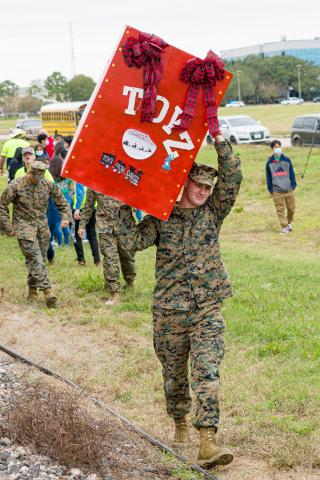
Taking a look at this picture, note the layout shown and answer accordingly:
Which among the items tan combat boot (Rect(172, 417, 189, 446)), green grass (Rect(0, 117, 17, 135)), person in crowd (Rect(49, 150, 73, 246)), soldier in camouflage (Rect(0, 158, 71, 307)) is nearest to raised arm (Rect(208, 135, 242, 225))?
tan combat boot (Rect(172, 417, 189, 446))

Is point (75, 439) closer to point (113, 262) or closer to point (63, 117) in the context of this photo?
point (113, 262)

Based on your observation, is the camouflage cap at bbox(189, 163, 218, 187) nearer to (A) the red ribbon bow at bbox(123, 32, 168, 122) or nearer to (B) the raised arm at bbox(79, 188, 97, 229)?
(A) the red ribbon bow at bbox(123, 32, 168, 122)

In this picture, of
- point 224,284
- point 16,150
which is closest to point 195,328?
point 224,284

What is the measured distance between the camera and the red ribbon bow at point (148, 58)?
17.3 ft

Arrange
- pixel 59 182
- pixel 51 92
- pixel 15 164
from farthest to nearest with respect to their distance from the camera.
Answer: pixel 51 92
pixel 15 164
pixel 59 182

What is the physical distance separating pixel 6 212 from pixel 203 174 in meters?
5.34

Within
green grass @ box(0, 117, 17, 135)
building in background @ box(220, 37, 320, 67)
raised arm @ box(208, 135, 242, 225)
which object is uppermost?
building in background @ box(220, 37, 320, 67)

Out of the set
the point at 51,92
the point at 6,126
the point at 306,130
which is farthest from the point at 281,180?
the point at 51,92

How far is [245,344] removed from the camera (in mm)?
8578

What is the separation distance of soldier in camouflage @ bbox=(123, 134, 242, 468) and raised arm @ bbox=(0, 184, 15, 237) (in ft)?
16.2

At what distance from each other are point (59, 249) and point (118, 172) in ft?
34.1

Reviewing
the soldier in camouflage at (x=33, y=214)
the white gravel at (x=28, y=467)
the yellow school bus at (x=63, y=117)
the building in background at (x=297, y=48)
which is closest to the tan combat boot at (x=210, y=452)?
the white gravel at (x=28, y=467)

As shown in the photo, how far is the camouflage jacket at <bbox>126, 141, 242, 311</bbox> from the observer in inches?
220

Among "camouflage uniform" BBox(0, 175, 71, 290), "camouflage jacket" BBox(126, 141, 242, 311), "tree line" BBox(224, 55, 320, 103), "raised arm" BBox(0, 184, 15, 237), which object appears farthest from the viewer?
"tree line" BBox(224, 55, 320, 103)
